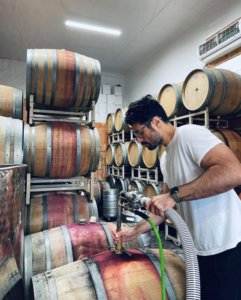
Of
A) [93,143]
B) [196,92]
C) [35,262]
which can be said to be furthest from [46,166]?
[196,92]

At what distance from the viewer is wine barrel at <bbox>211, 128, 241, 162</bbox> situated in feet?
11.5

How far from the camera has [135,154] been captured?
5.86m

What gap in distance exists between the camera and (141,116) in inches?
65.7

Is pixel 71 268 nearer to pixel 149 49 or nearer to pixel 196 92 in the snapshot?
pixel 196 92

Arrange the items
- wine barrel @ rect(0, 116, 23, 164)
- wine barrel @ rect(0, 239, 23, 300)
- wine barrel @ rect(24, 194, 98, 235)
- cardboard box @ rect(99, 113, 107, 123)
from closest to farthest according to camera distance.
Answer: wine barrel @ rect(0, 239, 23, 300), wine barrel @ rect(0, 116, 23, 164), wine barrel @ rect(24, 194, 98, 235), cardboard box @ rect(99, 113, 107, 123)

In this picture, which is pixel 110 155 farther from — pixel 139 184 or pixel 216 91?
pixel 216 91

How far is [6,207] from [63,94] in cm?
240

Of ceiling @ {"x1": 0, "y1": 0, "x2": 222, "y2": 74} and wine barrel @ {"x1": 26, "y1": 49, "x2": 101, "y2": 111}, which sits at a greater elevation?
ceiling @ {"x1": 0, "y1": 0, "x2": 222, "y2": 74}

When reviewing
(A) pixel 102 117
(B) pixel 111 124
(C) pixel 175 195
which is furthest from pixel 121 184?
(C) pixel 175 195

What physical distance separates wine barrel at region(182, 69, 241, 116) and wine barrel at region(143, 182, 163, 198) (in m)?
1.81

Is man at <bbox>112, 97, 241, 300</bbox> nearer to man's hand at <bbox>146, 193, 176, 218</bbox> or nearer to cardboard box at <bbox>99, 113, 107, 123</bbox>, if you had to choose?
man's hand at <bbox>146, 193, 176, 218</bbox>

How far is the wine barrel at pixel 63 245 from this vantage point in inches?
72.7

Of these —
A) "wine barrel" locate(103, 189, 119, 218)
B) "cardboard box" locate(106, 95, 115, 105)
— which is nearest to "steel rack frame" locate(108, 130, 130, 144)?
"cardboard box" locate(106, 95, 115, 105)

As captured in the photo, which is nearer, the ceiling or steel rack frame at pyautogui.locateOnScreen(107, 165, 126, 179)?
the ceiling
